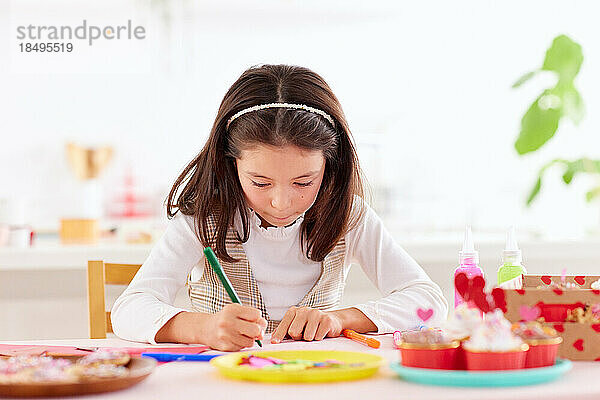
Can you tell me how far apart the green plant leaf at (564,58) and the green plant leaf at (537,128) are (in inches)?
4.9

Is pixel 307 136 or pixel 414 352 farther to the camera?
pixel 307 136

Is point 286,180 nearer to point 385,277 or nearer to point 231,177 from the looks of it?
point 231,177

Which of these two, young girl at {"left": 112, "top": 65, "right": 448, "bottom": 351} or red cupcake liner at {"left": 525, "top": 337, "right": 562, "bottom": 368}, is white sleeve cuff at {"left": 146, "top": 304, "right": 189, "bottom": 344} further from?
red cupcake liner at {"left": 525, "top": 337, "right": 562, "bottom": 368}

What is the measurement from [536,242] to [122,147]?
1553mm

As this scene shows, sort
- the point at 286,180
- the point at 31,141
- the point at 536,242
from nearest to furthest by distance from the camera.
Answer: the point at 286,180 < the point at 536,242 < the point at 31,141

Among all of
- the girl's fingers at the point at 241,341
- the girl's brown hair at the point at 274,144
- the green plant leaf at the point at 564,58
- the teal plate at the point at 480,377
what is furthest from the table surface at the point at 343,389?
the green plant leaf at the point at 564,58

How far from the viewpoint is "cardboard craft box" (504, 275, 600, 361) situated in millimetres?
1018

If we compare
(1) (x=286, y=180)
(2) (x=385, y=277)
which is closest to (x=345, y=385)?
(1) (x=286, y=180)

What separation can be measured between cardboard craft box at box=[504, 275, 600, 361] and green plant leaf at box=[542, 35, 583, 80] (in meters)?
1.87

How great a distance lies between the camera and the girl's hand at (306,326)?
1227mm

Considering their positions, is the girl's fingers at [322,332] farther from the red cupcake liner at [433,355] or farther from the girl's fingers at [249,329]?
the red cupcake liner at [433,355]

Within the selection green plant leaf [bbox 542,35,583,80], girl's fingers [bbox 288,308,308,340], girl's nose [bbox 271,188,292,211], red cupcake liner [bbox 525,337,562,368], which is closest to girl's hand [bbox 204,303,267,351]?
girl's fingers [bbox 288,308,308,340]

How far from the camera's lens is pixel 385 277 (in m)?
1.54

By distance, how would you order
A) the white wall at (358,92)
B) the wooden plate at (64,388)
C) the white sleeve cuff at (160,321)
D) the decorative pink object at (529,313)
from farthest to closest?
the white wall at (358,92)
the white sleeve cuff at (160,321)
the decorative pink object at (529,313)
the wooden plate at (64,388)
